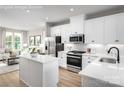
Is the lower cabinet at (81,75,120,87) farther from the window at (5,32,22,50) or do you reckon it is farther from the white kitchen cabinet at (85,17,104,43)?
the window at (5,32,22,50)

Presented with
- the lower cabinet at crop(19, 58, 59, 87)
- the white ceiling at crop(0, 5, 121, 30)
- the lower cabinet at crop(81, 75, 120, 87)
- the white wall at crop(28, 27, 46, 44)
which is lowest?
the lower cabinet at crop(19, 58, 59, 87)

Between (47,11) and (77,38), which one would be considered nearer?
(47,11)

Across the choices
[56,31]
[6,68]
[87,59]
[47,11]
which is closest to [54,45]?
[56,31]

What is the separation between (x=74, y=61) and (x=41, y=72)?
83.2 inches

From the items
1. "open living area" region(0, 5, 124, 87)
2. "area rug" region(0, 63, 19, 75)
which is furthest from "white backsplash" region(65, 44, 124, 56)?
"area rug" region(0, 63, 19, 75)

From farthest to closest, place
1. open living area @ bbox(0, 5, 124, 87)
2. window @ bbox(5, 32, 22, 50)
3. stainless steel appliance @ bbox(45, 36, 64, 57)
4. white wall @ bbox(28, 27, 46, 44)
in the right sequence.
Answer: window @ bbox(5, 32, 22, 50)
white wall @ bbox(28, 27, 46, 44)
stainless steel appliance @ bbox(45, 36, 64, 57)
open living area @ bbox(0, 5, 124, 87)

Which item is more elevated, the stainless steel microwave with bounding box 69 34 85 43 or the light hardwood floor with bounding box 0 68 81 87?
the stainless steel microwave with bounding box 69 34 85 43

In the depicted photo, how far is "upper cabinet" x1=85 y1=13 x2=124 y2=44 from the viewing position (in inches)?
130

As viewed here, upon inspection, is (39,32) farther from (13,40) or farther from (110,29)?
(110,29)

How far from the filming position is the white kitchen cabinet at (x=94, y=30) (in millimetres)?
3734

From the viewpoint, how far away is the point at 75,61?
418cm

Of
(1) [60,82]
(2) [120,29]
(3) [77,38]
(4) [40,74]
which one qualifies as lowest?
(1) [60,82]

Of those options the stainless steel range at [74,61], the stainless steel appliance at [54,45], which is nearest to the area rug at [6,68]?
the stainless steel appliance at [54,45]

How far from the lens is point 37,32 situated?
8.20 meters
